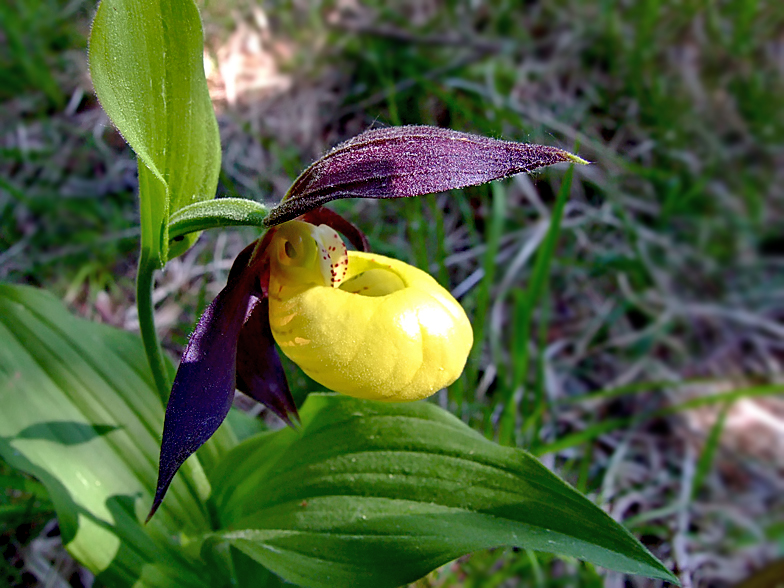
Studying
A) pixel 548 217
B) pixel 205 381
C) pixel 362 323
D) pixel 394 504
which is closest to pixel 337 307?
pixel 362 323

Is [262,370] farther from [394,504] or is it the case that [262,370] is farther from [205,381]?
[394,504]

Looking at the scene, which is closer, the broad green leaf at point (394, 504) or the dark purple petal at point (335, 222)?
the broad green leaf at point (394, 504)

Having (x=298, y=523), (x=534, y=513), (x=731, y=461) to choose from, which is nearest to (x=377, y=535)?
(x=298, y=523)

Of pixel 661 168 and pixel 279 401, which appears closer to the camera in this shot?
pixel 279 401

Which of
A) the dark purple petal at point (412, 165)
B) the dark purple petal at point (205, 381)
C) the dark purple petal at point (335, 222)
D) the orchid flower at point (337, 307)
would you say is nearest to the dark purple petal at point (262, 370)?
the orchid flower at point (337, 307)

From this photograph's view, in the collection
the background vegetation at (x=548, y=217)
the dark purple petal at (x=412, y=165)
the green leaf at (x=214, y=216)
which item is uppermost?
the dark purple petal at (x=412, y=165)

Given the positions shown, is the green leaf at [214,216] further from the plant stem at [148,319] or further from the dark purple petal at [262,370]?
the dark purple petal at [262,370]

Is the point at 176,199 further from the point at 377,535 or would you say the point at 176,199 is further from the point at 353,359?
the point at 377,535
